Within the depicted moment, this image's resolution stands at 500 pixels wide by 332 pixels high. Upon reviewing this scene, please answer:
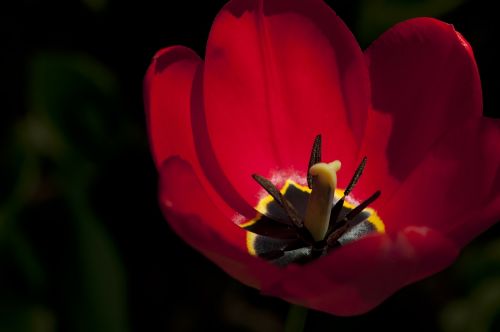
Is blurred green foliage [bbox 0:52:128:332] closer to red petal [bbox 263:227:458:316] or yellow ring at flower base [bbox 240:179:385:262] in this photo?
yellow ring at flower base [bbox 240:179:385:262]

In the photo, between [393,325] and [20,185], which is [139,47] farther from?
[393,325]

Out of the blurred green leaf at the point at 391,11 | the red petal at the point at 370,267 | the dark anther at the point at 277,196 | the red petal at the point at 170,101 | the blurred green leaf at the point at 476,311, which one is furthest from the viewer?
the blurred green leaf at the point at 391,11

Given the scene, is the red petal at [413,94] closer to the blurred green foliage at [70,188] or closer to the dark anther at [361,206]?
the dark anther at [361,206]

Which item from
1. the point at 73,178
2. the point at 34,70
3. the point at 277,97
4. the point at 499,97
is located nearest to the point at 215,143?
the point at 277,97

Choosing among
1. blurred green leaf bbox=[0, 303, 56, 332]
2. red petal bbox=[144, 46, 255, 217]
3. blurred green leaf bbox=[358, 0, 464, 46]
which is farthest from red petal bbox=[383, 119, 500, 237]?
blurred green leaf bbox=[0, 303, 56, 332]

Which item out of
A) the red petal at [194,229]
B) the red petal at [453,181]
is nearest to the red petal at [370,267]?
the red petal at [194,229]

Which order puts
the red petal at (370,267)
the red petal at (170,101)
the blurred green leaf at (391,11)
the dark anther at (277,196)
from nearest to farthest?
the red petal at (370,267), the red petal at (170,101), the dark anther at (277,196), the blurred green leaf at (391,11)
